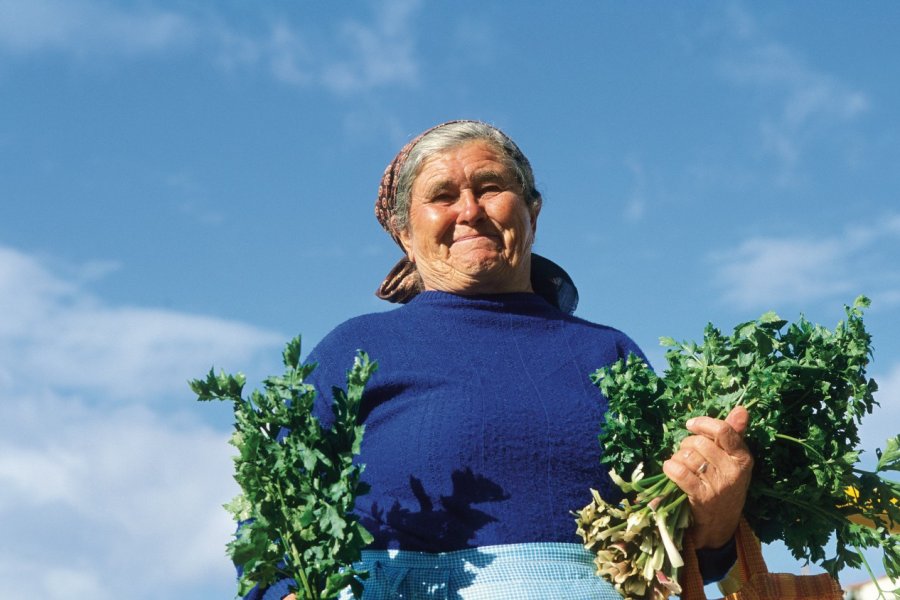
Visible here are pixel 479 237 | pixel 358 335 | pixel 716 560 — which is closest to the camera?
pixel 716 560

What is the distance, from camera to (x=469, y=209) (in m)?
4.13

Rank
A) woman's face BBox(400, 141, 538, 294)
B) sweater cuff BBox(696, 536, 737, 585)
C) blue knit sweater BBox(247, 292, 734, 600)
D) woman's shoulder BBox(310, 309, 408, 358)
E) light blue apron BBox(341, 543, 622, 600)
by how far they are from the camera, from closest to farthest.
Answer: light blue apron BBox(341, 543, 622, 600) < blue knit sweater BBox(247, 292, 734, 600) < sweater cuff BBox(696, 536, 737, 585) < woman's shoulder BBox(310, 309, 408, 358) < woman's face BBox(400, 141, 538, 294)

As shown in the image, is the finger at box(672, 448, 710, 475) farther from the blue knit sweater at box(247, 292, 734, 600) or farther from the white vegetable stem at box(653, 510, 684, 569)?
the blue knit sweater at box(247, 292, 734, 600)

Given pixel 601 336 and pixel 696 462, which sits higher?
pixel 601 336

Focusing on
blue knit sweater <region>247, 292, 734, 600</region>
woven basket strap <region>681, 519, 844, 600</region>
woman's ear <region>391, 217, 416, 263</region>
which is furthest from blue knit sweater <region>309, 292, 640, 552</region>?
woman's ear <region>391, 217, 416, 263</region>

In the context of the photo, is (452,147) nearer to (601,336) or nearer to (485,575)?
(601,336)

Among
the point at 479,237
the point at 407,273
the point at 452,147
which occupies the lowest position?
the point at 479,237

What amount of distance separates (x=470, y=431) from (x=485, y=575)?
1.43 ft

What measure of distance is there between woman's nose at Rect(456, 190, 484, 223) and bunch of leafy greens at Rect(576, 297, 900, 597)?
888 mm

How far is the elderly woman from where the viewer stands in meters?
3.29

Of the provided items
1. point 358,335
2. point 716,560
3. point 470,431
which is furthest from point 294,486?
point 716,560

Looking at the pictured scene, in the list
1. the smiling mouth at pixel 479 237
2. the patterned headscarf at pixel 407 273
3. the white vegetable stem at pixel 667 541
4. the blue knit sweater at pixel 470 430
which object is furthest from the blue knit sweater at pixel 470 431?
the patterned headscarf at pixel 407 273

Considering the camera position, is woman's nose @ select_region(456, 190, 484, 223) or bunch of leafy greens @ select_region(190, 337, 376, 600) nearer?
bunch of leafy greens @ select_region(190, 337, 376, 600)

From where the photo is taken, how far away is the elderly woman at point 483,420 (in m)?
3.29
